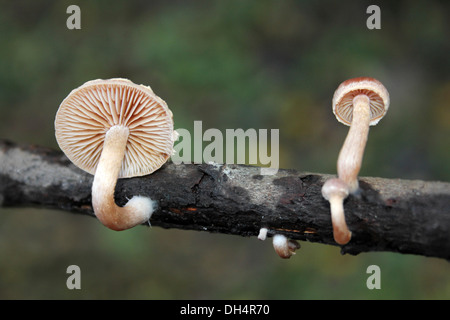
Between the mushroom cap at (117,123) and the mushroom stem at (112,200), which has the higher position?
the mushroom cap at (117,123)

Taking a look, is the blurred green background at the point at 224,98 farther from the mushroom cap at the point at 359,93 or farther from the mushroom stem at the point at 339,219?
the mushroom stem at the point at 339,219

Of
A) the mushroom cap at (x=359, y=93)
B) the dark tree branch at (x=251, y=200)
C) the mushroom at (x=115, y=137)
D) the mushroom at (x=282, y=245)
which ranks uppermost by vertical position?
the mushroom cap at (x=359, y=93)

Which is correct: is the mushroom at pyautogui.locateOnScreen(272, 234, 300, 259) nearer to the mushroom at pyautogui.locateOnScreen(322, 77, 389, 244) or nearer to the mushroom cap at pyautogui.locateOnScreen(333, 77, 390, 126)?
the mushroom at pyautogui.locateOnScreen(322, 77, 389, 244)

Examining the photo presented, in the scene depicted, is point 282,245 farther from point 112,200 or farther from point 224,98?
point 224,98

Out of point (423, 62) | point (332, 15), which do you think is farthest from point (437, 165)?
point (332, 15)

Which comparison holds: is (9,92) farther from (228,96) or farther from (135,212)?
(135,212)

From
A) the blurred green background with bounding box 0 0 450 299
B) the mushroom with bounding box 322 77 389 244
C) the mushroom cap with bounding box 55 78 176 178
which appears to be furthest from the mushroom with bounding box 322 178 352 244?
the blurred green background with bounding box 0 0 450 299

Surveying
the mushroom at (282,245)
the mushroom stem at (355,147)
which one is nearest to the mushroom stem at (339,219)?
the mushroom stem at (355,147)
